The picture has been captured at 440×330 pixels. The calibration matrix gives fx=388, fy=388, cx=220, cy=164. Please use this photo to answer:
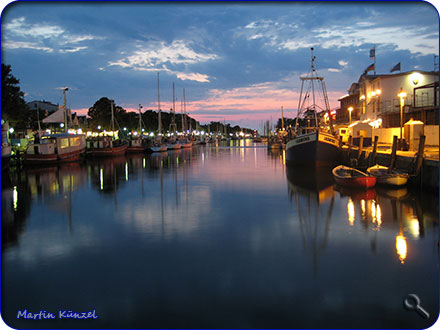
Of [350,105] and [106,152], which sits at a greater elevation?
[350,105]

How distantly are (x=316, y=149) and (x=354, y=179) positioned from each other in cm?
1430

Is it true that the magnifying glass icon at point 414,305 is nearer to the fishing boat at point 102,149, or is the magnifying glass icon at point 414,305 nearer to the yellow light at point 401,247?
the yellow light at point 401,247

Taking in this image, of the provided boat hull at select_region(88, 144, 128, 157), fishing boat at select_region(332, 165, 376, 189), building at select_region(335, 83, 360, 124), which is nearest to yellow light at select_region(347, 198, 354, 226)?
fishing boat at select_region(332, 165, 376, 189)

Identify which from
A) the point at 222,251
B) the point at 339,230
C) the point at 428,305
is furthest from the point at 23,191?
the point at 428,305

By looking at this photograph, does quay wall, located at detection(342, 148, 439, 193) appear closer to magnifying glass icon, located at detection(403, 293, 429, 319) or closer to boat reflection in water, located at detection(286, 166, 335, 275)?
boat reflection in water, located at detection(286, 166, 335, 275)

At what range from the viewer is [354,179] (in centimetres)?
2364

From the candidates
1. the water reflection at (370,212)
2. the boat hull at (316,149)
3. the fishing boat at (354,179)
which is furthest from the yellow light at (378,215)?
the boat hull at (316,149)

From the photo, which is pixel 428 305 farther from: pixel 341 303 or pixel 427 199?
pixel 427 199

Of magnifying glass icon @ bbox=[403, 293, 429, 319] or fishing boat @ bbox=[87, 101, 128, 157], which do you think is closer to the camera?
magnifying glass icon @ bbox=[403, 293, 429, 319]

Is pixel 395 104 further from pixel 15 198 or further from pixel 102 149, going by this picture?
pixel 15 198

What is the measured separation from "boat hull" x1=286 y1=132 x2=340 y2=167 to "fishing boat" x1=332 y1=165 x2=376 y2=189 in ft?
37.3

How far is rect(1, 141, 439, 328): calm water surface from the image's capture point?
316 inches

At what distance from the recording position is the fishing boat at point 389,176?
22359 millimetres

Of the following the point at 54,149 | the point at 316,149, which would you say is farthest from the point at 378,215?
the point at 54,149
